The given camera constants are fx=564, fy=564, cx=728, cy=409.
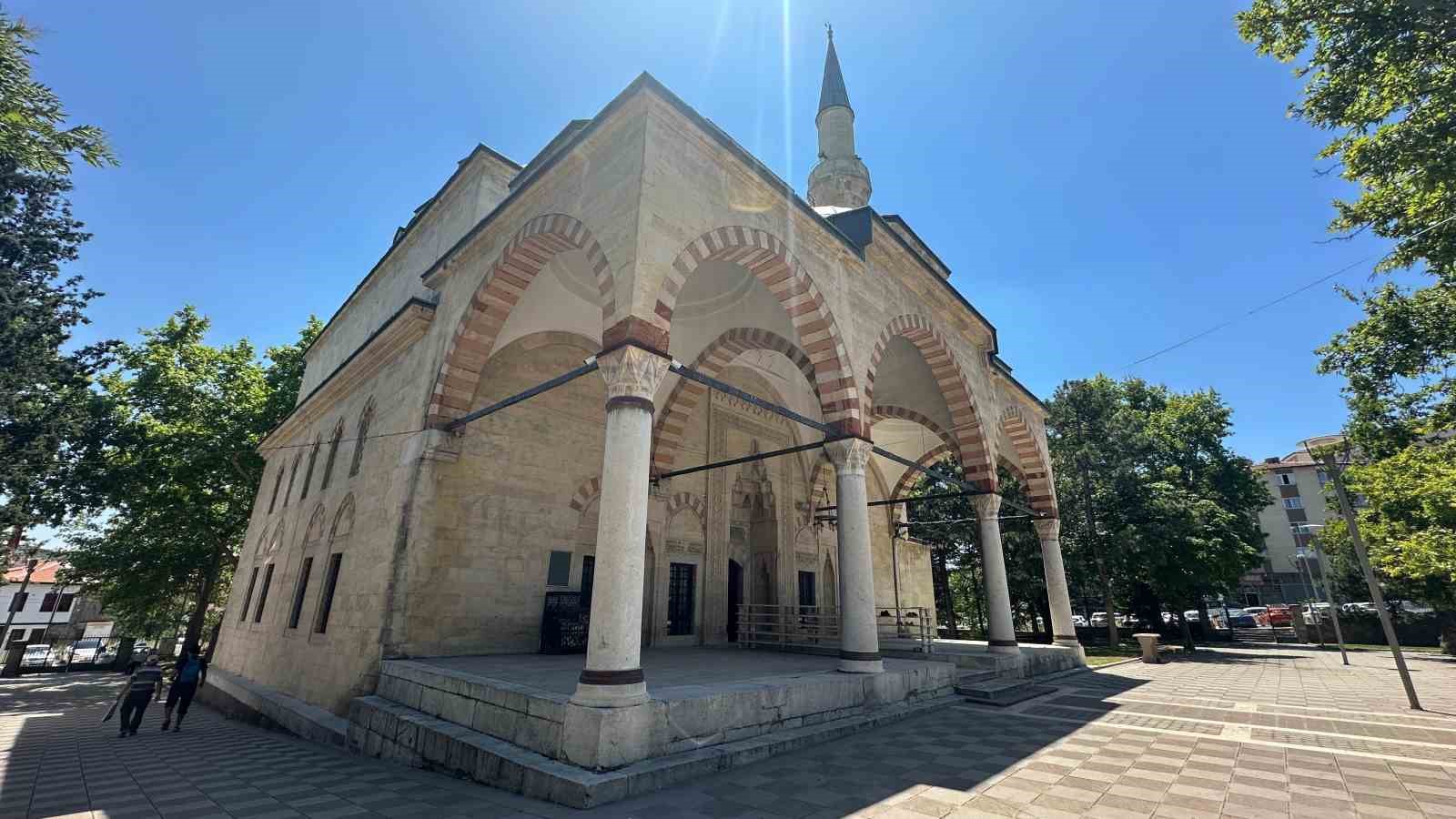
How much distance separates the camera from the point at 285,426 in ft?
50.9

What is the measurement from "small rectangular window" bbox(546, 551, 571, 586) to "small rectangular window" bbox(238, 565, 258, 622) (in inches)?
352

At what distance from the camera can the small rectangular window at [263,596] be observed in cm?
1221

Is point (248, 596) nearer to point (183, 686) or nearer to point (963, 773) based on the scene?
point (183, 686)

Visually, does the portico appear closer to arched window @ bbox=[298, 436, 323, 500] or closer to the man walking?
arched window @ bbox=[298, 436, 323, 500]

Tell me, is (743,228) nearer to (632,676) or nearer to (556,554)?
(632,676)

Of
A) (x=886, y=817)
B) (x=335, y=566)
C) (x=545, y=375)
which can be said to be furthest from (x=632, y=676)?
(x=335, y=566)

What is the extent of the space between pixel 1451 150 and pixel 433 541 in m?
13.4

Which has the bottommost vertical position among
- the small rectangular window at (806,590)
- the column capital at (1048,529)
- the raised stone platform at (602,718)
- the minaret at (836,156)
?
the raised stone platform at (602,718)

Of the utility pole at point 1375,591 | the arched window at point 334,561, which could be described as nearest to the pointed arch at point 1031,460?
the utility pole at point 1375,591

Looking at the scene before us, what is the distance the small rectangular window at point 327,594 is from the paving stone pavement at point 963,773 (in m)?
1.64

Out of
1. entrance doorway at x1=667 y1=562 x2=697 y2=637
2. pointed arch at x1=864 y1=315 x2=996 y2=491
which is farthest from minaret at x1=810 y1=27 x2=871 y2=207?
entrance doorway at x1=667 y1=562 x2=697 y2=637

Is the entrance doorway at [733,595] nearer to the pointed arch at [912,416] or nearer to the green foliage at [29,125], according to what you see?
the pointed arch at [912,416]

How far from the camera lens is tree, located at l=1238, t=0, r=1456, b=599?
6281 mm

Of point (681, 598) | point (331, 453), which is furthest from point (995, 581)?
Answer: point (331, 453)
